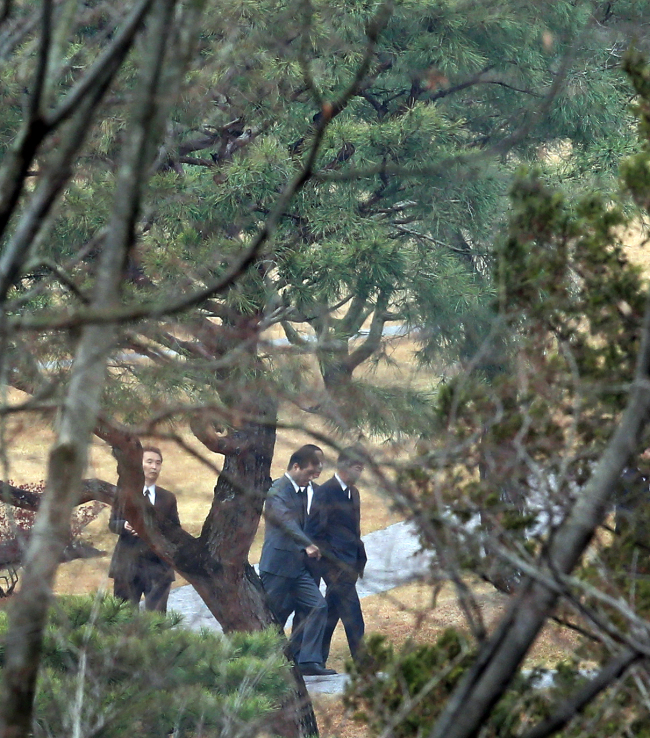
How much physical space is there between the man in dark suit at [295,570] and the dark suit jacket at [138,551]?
78cm

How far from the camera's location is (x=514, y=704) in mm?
2320

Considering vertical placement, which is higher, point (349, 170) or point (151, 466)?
point (349, 170)

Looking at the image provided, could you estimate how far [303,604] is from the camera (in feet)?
26.8

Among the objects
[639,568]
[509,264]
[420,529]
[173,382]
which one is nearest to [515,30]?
[173,382]

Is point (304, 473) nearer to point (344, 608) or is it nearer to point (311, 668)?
point (344, 608)

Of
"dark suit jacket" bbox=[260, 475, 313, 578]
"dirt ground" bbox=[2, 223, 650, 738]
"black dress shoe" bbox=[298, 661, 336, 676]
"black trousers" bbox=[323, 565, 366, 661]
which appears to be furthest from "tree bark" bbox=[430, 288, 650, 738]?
"black dress shoe" bbox=[298, 661, 336, 676]

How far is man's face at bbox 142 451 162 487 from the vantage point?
7.54 metres

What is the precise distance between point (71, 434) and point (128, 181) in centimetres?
53

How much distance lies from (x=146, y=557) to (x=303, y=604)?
1308mm

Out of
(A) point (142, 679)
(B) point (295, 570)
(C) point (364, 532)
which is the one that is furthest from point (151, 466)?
(C) point (364, 532)

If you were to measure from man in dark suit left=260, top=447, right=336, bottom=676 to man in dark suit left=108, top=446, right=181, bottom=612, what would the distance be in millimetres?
792

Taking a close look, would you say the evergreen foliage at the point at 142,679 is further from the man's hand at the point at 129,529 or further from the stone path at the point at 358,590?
the man's hand at the point at 129,529

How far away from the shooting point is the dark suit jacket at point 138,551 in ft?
24.2

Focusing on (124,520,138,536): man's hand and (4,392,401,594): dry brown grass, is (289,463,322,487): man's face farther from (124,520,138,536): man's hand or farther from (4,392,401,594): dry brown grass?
(124,520,138,536): man's hand
